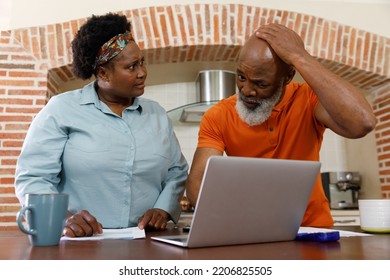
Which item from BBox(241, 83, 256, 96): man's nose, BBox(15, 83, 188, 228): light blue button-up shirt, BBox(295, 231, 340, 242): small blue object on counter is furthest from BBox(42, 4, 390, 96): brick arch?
BBox(295, 231, 340, 242): small blue object on counter

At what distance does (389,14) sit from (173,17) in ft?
6.51

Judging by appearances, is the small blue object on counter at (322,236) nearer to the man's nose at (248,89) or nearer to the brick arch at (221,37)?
the man's nose at (248,89)

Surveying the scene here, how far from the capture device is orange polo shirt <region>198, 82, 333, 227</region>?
1.58 m

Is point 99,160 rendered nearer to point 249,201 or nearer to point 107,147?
point 107,147

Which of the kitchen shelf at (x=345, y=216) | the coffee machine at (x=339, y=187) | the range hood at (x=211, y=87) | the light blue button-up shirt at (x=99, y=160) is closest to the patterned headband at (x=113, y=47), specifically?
the light blue button-up shirt at (x=99, y=160)

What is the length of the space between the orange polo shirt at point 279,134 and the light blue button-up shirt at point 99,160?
0.82 feet

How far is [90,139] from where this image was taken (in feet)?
4.93

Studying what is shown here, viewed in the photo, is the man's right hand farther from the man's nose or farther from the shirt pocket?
the man's nose

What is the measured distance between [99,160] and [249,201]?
2.60 feet

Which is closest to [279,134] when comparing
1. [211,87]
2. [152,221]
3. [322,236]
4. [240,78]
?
[240,78]

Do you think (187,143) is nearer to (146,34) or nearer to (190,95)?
(190,95)

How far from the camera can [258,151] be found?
159cm

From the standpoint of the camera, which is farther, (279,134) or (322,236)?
(279,134)
